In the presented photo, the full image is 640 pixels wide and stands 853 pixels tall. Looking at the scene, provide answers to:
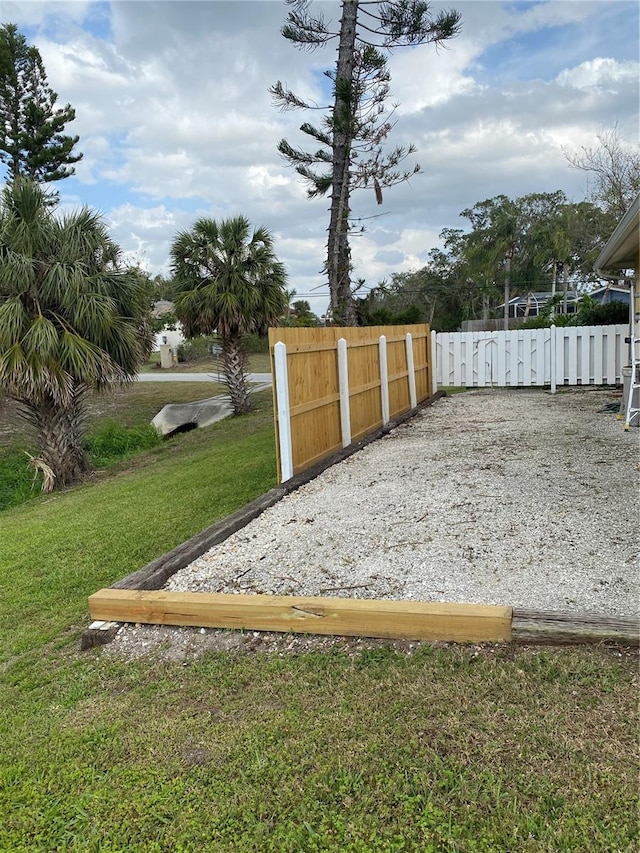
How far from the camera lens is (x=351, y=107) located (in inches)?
463

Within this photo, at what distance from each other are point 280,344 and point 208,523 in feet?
5.77

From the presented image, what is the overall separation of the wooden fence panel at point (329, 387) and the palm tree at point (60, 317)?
386 cm

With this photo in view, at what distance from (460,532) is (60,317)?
7231mm

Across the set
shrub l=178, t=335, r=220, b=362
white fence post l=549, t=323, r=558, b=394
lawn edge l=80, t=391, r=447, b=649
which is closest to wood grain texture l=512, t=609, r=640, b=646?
lawn edge l=80, t=391, r=447, b=649

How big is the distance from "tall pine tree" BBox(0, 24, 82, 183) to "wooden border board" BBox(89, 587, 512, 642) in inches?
805

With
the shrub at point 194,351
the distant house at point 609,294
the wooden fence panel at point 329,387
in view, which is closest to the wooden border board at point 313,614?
the wooden fence panel at point 329,387

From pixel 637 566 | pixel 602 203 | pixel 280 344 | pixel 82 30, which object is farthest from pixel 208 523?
pixel 602 203

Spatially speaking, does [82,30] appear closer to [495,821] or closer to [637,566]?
[637,566]

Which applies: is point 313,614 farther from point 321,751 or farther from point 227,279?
point 227,279

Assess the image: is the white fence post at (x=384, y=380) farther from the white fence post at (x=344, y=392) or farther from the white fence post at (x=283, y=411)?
the white fence post at (x=283, y=411)

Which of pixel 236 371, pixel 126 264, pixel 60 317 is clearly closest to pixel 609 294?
pixel 236 371

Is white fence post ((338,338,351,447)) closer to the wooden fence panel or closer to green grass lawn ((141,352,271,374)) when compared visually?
the wooden fence panel

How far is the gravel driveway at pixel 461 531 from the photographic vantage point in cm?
339

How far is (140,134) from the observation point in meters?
12.8
